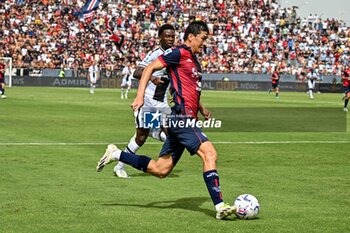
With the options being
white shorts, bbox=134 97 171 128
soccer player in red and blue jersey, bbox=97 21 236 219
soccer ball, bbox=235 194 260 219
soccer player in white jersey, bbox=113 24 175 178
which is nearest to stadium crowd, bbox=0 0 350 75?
white shorts, bbox=134 97 171 128

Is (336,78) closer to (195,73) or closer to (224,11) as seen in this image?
(224,11)

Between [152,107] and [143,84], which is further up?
[143,84]

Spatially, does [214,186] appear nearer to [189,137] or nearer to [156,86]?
[189,137]

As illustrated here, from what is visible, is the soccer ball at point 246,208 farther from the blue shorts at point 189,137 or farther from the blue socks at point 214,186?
the blue shorts at point 189,137

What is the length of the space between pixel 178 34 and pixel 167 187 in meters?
63.8

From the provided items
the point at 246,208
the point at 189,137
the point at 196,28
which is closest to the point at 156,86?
the point at 196,28

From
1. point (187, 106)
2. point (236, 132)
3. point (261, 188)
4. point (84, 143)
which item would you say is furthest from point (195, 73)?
point (236, 132)

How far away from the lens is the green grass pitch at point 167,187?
30.9 ft

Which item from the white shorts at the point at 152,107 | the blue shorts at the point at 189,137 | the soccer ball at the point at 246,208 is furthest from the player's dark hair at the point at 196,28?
the white shorts at the point at 152,107

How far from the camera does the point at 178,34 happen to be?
249ft

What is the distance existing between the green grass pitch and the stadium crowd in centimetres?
5069

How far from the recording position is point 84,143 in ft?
66.5

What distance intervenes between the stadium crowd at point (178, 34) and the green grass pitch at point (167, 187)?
50687 millimetres

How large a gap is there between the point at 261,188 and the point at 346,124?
18464 mm
